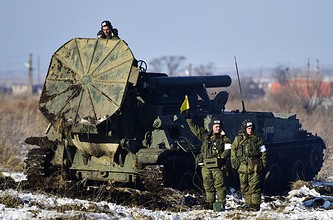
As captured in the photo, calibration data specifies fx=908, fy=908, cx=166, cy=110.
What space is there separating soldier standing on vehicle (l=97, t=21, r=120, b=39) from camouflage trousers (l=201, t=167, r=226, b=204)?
3.77 meters

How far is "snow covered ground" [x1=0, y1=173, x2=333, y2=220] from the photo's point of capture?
505 inches

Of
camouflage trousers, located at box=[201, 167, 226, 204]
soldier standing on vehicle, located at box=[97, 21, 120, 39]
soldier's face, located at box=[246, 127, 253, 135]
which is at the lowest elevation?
camouflage trousers, located at box=[201, 167, 226, 204]

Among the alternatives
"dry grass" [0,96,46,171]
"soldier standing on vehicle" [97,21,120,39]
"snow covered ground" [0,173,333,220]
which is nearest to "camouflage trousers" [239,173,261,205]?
"snow covered ground" [0,173,333,220]

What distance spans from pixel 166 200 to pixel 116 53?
2.92 metres

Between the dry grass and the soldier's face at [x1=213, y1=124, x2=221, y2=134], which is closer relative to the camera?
the soldier's face at [x1=213, y1=124, x2=221, y2=134]

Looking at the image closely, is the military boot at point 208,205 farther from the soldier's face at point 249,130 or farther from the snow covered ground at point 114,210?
the soldier's face at point 249,130

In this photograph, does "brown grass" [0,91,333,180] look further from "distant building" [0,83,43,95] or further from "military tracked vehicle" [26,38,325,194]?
"distant building" [0,83,43,95]

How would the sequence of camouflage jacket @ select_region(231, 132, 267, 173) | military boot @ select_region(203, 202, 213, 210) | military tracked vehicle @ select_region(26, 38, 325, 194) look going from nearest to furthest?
camouflage jacket @ select_region(231, 132, 267, 173) < military boot @ select_region(203, 202, 213, 210) < military tracked vehicle @ select_region(26, 38, 325, 194)

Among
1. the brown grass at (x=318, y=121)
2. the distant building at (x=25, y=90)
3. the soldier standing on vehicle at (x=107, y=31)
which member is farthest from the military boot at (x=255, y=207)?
the distant building at (x=25, y=90)

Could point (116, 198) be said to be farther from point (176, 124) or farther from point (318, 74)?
point (318, 74)

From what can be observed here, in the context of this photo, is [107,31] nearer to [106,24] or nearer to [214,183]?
[106,24]

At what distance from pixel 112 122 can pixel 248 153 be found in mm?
2900

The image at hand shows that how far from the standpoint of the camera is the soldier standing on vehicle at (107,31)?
55.8 feet

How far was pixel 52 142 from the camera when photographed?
1734cm
